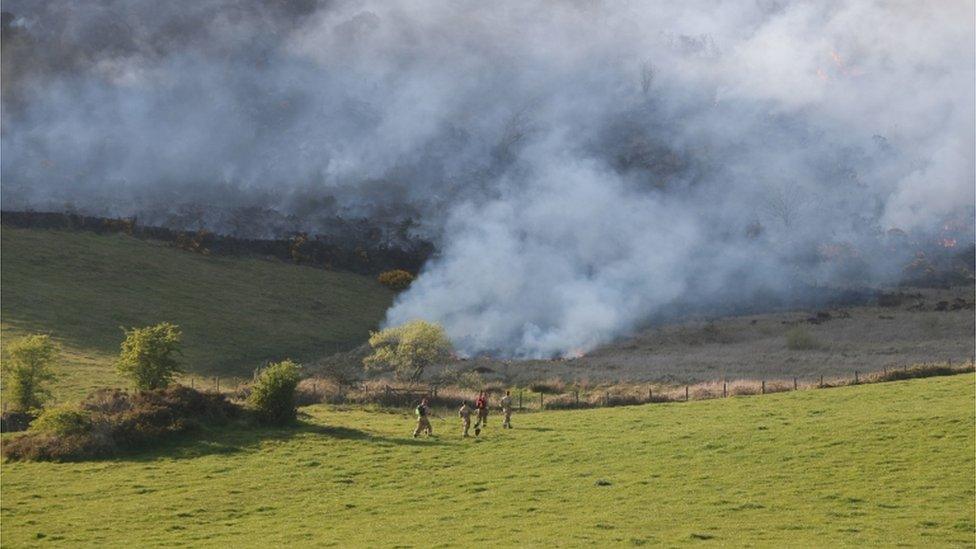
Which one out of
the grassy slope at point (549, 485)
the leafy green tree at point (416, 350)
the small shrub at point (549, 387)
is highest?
the leafy green tree at point (416, 350)

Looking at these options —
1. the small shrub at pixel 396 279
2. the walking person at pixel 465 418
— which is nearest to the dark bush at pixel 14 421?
the walking person at pixel 465 418

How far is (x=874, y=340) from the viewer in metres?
85.4

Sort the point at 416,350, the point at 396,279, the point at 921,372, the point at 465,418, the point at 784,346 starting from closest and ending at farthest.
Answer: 1. the point at 465,418
2. the point at 921,372
3. the point at 416,350
4. the point at 784,346
5. the point at 396,279

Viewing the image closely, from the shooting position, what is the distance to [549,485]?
36375 mm

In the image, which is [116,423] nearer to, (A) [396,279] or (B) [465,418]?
(B) [465,418]

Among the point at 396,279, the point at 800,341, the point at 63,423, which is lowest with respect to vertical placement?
the point at 63,423

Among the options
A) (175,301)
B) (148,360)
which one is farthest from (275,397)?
(175,301)

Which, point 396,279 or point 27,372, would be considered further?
point 396,279

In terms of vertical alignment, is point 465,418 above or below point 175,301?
below

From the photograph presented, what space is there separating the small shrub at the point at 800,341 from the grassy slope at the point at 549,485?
34.4 meters

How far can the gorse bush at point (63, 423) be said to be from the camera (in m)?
42.0

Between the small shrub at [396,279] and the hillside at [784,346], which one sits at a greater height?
the small shrub at [396,279]

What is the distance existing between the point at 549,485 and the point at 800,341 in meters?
52.6

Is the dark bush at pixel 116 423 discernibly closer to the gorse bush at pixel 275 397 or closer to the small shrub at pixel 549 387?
the gorse bush at pixel 275 397
